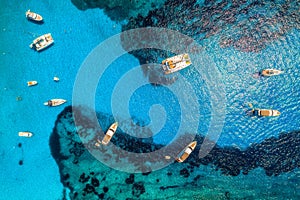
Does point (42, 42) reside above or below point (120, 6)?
below

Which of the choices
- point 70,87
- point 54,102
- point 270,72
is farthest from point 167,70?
point 54,102

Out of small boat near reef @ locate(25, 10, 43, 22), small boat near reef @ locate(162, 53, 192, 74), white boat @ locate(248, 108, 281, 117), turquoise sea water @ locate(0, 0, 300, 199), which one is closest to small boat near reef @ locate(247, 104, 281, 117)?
white boat @ locate(248, 108, 281, 117)

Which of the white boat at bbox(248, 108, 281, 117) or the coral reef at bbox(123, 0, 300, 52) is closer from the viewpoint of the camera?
the white boat at bbox(248, 108, 281, 117)

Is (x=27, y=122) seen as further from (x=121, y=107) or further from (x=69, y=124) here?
(x=121, y=107)

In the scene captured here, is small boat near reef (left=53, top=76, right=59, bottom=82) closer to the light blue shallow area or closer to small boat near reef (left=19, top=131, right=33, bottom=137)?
the light blue shallow area

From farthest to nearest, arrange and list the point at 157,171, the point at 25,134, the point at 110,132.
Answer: the point at 157,171 < the point at 25,134 < the point at 110,132

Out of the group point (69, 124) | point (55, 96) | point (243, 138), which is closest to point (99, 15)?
point (55, 96)

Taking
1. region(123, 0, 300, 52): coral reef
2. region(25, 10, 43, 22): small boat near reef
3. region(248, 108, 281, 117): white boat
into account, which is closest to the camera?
region(25, 10, 43, 22): small boat near reef

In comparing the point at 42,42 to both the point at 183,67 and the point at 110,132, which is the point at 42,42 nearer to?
the point at 110,132

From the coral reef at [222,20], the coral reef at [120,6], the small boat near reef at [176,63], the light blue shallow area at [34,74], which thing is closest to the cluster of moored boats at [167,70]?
the small boat near reef at [176,63]
